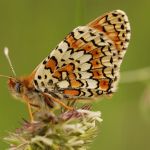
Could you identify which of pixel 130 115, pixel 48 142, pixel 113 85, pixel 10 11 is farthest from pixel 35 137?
pixel 10 11

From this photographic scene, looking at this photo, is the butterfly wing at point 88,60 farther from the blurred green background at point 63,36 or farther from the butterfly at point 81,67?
the blurred green background at point 63,36

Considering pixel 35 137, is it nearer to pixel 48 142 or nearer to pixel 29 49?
pixel 48 142

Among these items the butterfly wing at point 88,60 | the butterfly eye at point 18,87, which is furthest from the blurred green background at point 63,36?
the butterfly eye at point 18,87

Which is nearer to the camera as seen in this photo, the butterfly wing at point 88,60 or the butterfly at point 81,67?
the butterfly at point 81,67

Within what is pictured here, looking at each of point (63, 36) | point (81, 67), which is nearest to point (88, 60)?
point (81, 67)

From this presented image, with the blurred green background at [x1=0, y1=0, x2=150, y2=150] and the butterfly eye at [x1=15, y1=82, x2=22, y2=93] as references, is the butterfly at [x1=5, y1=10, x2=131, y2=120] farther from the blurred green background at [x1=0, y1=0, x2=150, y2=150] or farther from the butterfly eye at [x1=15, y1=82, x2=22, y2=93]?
the blurred green background at [x1=0, y1=0, x2=150, y2=150]

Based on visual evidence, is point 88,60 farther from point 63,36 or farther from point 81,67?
point 63,36
